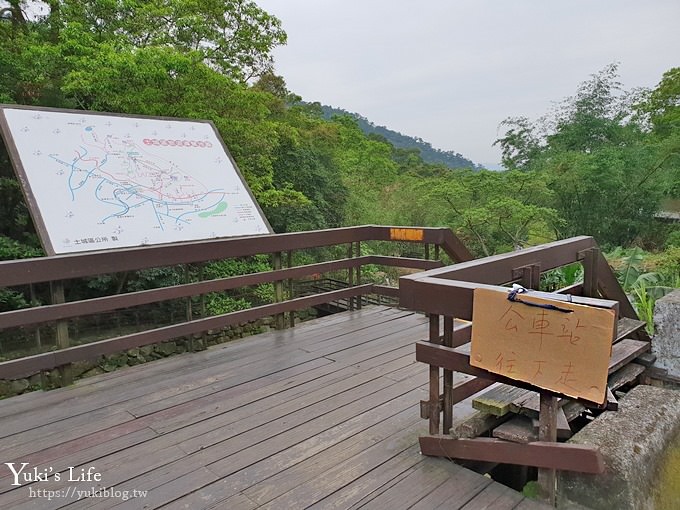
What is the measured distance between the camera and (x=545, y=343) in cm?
150

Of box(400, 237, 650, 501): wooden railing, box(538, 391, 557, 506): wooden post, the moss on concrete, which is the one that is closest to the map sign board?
box(400, 237, 650, 501): wooden railing

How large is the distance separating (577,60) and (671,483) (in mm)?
15694

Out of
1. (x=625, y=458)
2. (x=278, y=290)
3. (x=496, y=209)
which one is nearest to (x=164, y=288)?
(x=278, y=290)

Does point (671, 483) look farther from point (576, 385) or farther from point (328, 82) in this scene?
point (328, 82)

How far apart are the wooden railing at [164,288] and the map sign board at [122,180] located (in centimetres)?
9

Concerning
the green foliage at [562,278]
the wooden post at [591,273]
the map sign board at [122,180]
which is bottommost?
the green foliage at [562,278]

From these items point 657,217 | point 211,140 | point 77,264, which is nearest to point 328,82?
point 657,217

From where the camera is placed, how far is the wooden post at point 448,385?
194cm

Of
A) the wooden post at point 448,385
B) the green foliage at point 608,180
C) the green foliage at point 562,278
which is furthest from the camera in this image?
the green foliage at point 608,180

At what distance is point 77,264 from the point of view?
2635 millimetres

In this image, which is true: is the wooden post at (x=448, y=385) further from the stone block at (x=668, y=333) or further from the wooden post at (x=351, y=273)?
the wooden post at (x=351, y=273)

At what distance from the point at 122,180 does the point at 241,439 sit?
197cm

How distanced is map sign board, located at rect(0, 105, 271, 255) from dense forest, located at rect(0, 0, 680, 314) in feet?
11.2

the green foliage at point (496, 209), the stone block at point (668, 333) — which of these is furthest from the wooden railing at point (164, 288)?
the green foliage at point (496, 209)
